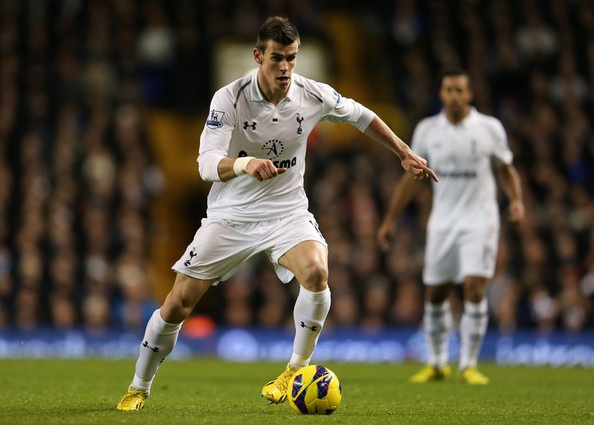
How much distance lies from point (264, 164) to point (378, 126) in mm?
1341

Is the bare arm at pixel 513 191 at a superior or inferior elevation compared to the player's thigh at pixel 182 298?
superior

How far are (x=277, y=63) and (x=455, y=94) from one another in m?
3.89

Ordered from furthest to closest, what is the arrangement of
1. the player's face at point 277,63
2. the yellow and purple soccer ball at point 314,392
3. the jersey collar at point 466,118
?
the jersey collar at point 466,118
the player's face at point 277,63
the yellow and purple soccer ball at point 314,392

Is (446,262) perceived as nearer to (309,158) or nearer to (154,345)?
(154,345)

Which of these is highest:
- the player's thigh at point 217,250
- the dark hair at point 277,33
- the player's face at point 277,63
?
the dark hair at point 277,33

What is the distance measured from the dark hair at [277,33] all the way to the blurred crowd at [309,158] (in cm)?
846

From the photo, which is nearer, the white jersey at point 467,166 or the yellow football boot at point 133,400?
the yellow football boot at point 133,400

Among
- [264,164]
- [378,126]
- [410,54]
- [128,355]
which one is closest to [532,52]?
[410,54]

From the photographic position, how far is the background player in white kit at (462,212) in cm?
1075

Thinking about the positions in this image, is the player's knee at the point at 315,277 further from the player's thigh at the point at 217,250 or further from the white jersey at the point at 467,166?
the white jersey at the point at 467,166

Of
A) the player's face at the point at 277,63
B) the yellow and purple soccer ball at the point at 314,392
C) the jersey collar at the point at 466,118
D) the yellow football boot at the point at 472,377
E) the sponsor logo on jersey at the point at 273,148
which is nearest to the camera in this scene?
the yellow and purple soccer ball at the point at 314,392

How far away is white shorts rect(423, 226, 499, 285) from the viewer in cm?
1067

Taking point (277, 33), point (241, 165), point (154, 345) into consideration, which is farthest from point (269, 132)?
point (154, 345)

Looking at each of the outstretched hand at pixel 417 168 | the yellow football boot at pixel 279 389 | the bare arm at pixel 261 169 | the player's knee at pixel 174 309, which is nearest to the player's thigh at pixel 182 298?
the player's knee at pixel 174 309
